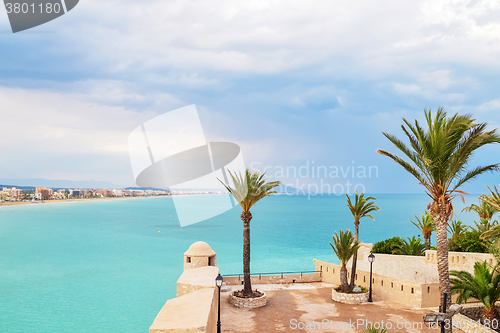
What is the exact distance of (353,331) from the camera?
1430 centimetres

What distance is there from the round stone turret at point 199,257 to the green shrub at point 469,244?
15712 mm

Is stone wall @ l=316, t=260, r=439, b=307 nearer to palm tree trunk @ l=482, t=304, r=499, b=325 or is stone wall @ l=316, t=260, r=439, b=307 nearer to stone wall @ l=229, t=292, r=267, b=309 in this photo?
palm tree trunk @ l=482, t=304, r=499, b=325

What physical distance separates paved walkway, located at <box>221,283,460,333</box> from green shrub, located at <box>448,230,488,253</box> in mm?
7461

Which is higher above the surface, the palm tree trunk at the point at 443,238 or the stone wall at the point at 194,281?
the palm tree trunk at the point at 443,238

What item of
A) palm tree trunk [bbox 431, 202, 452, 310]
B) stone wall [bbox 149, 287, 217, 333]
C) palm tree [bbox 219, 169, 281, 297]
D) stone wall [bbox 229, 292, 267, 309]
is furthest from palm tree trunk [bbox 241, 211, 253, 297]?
palm tree trunk [bbox 431, 202, 452, 310]

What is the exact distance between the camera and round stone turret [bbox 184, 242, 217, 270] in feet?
65.3

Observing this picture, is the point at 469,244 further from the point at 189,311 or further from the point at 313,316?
the point at 189,311

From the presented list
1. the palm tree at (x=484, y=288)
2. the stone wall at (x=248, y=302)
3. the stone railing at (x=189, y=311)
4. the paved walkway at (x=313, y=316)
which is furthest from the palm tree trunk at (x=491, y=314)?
the stone railing at (x=189, y=311)

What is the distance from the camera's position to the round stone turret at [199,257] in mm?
19906

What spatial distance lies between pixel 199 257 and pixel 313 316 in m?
7.22

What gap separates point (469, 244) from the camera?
21.9 meters

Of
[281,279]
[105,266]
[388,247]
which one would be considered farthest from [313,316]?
[105,266]

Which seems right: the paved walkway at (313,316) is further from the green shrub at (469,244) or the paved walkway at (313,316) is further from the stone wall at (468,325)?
the green shrub at (469,244)

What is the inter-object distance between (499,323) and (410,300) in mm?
4700
